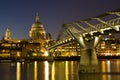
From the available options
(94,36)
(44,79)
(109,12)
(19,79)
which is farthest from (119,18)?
(19,79)

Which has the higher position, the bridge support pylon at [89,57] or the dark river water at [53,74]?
the bridge support pylon at [89,57]

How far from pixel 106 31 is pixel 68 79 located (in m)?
13.1

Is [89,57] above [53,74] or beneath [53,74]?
above

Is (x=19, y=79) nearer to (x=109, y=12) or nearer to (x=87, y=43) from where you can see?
(x=87, y=43)

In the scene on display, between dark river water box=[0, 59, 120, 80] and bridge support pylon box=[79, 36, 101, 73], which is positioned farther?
bridge support pylon box=[79, 36, 101, 73]

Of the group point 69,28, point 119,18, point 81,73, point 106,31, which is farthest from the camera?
point 69,28

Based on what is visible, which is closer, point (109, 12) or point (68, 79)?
point (109, 12)

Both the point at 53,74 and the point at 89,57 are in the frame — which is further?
the point at 53,74

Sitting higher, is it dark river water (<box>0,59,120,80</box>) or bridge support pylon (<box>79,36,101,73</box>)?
bridge support pylon (<box>79,36,101,73</box>)

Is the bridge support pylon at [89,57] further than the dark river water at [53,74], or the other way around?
the bridge support pylon at [89,57]

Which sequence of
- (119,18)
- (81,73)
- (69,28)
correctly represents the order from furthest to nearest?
(69,28) → (81,73) → (119,18)

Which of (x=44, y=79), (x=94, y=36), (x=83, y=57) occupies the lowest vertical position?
(x=44, y=79)

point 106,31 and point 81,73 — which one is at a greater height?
point 106,31

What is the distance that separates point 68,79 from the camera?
7138cm
